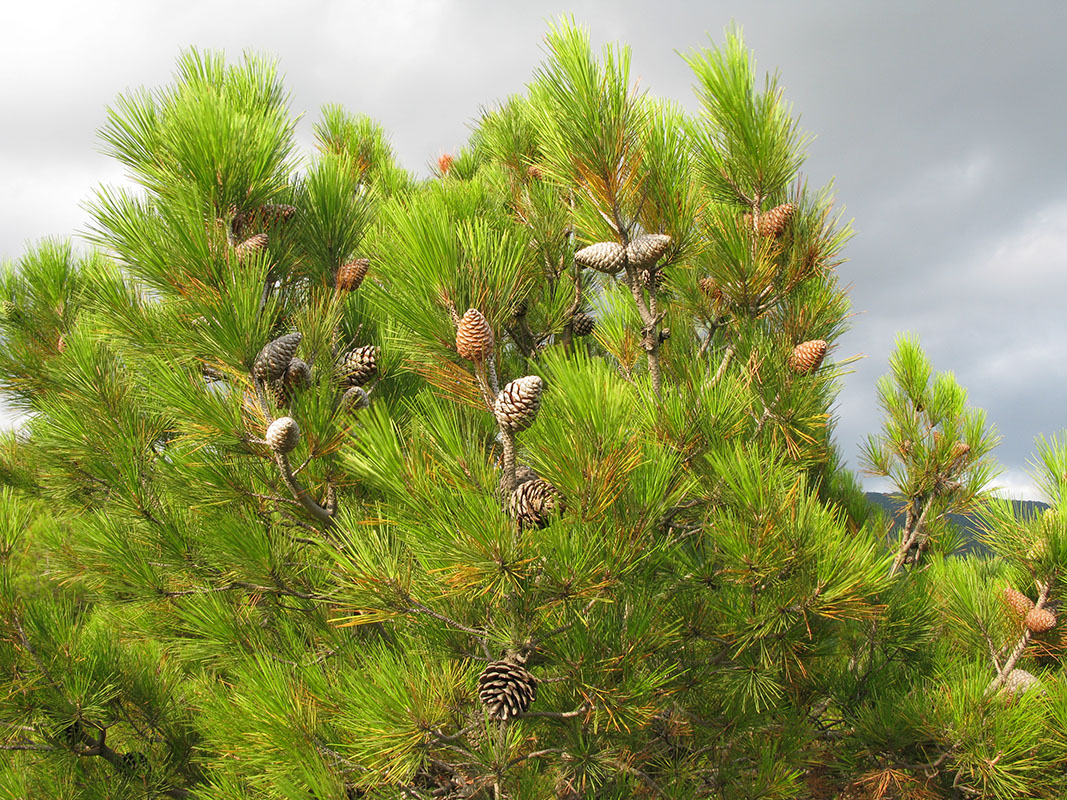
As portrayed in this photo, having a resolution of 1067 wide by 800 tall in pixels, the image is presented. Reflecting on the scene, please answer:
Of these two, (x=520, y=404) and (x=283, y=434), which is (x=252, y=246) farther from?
(x=520, y=404)

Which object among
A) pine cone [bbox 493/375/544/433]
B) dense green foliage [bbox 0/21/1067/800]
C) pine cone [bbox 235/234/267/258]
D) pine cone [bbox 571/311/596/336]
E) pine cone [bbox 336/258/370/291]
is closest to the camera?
pine cone [bbox 493/375/544/433]

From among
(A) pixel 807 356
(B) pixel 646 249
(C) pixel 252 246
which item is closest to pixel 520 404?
(B) pixel 646 249

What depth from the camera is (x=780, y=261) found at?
5.57 ft

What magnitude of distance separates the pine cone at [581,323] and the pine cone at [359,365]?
102cm

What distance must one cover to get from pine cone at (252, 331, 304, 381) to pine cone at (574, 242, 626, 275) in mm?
541

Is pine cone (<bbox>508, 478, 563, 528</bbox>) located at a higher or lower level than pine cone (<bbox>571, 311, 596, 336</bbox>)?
lower

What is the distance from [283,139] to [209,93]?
164mm

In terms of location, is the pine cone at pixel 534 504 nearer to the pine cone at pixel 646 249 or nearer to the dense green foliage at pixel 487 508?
the dense green foliage at pixel 487 508

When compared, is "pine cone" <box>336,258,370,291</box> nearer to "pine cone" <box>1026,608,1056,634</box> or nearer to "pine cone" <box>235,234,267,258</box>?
"pine cone" <box>235,234,267,258</box>

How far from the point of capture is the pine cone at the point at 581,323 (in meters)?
2.36

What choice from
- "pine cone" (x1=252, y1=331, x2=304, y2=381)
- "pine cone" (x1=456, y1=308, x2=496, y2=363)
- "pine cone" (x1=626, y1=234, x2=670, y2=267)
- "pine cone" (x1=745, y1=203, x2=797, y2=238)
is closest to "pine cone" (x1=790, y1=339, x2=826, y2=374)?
"pine cone" (x1=745, y1=203, x2=797, y2=238)

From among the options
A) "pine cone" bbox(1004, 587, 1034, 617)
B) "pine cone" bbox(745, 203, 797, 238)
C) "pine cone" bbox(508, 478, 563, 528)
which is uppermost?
"pine cone" bbox(745, 203, 797, 238)

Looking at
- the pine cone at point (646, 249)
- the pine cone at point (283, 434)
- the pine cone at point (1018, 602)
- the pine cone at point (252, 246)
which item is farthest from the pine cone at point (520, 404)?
the pine cone at point (1018, 602)

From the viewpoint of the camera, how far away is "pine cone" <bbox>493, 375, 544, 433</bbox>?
93 centimetres
